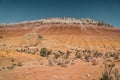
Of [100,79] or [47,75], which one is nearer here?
[100,79]

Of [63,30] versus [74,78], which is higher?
[63,30]

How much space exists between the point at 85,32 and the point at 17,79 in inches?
2013

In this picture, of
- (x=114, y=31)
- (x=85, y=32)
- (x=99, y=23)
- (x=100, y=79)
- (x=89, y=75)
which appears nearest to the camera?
(x=100, y=79)

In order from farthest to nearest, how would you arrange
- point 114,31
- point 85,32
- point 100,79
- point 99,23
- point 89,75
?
point 99,23 → point 114,31 → point 85,32 → point 89,75 → point 100,79

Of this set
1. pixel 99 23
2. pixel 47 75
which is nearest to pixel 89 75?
pixel 47 75

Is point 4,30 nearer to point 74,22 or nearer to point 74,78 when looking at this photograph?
point 74,22

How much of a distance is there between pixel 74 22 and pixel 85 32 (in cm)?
865

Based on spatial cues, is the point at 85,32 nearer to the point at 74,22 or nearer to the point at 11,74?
the point at 74,22

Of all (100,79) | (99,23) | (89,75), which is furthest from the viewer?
(99,23)

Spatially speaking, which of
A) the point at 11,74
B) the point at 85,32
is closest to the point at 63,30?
the point at 85,32

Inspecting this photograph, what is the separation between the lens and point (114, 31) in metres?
68.7

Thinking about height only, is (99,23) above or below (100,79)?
above

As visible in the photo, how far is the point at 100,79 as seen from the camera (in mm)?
12898

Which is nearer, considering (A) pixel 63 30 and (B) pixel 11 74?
(B) pixel 11 74
